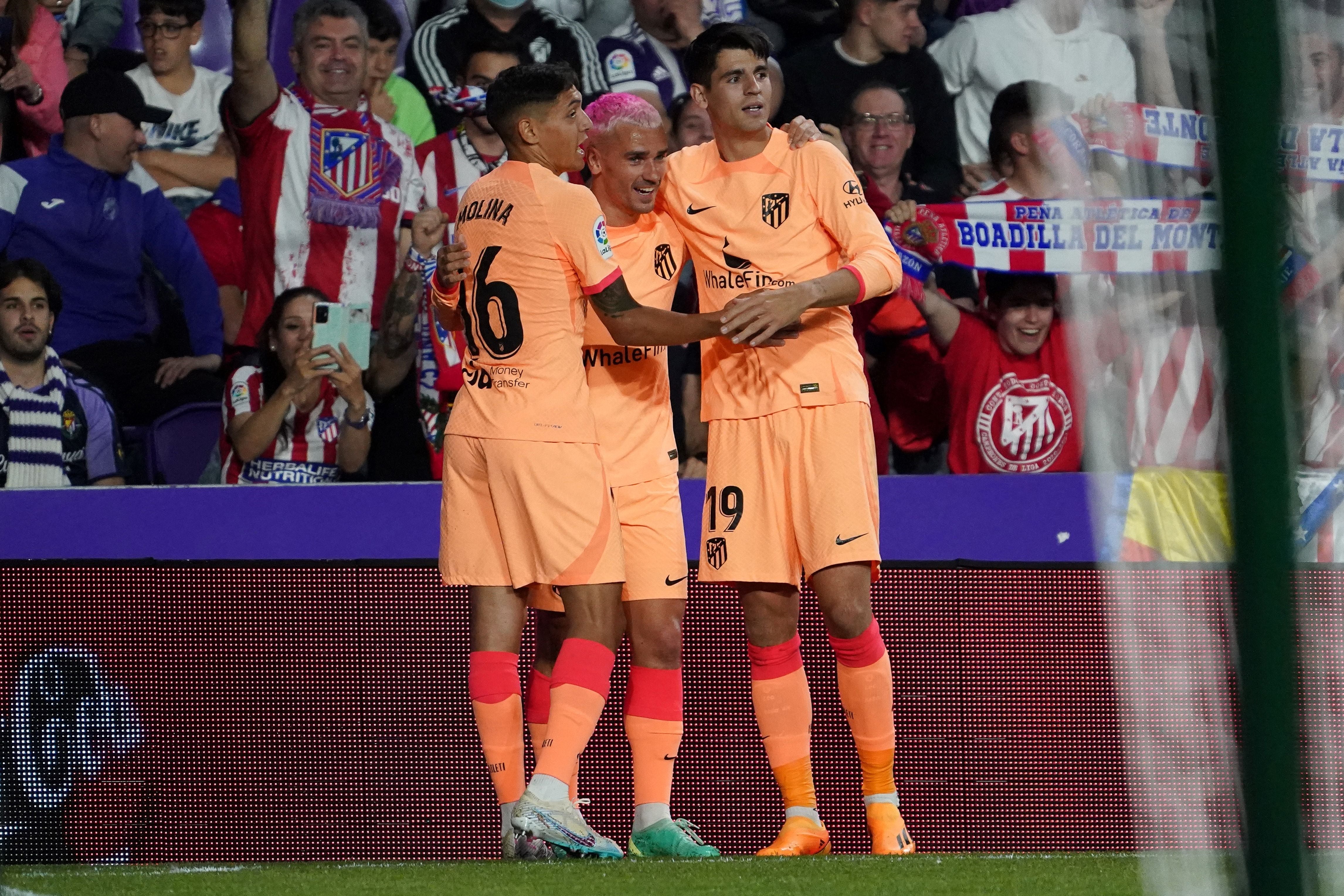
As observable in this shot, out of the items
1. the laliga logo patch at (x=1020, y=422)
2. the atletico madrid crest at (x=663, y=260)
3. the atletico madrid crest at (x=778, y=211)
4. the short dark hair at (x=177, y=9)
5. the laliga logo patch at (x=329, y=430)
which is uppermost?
the short dark hair at (x=177, y=9)

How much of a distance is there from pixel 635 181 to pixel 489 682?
134 centimetres

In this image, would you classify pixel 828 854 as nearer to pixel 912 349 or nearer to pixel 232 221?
pixel 912 349

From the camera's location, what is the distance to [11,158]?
6.16 m

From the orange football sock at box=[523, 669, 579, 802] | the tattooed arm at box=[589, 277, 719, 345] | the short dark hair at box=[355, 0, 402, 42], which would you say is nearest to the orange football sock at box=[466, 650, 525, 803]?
the orange football sock at box=[523, 669, 579, 802]

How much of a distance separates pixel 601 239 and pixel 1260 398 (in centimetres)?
254

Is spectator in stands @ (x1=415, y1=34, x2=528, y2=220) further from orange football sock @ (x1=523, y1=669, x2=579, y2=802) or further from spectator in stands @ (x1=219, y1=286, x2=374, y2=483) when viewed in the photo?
orange football sock @ (x1=523, y1=669, x2=579, y2=802)

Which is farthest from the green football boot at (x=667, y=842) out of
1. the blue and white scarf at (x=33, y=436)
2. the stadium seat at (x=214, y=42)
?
the stadium seat at (x=214, y=42)

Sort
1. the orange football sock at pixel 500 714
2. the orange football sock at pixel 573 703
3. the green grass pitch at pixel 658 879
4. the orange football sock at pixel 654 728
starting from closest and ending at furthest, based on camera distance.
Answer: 1. the green grass pitch at pixel 658 879
2. the orange football sock at pixel 573 703
3. the orange football sock at pixel 500 714
4. the orange football sock at pixel 654 728

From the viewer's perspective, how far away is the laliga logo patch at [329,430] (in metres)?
5.93

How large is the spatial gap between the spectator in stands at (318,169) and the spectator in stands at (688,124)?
40.6 inches

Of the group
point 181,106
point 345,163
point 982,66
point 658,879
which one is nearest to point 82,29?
point 181,106

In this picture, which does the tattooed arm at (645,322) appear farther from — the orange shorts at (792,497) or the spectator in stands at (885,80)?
the spectator in stands at (885,80)

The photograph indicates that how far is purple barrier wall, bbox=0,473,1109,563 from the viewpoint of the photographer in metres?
5.46

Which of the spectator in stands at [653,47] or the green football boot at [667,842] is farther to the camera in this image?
the spectator in stands at [653,47]
